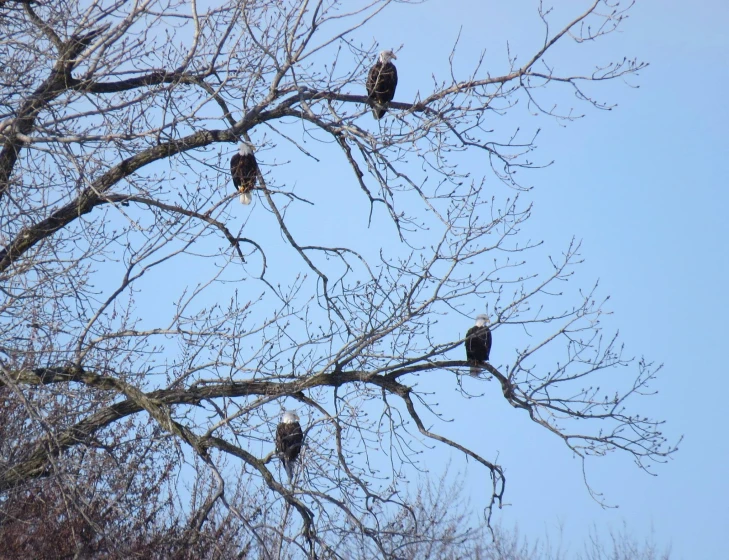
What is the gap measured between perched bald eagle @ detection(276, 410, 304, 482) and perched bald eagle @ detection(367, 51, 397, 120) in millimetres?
2197

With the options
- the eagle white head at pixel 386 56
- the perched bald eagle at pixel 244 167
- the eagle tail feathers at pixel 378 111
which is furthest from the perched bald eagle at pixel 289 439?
the eagle white head at pixel 386 56

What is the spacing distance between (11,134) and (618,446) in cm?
428

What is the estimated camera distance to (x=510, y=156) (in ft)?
18.9

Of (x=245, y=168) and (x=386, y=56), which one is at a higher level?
(x=386, y=56)

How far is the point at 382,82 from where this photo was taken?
6.64 meters

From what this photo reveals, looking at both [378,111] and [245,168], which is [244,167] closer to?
[245,168]

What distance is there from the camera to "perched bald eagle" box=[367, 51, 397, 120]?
591 centimetres

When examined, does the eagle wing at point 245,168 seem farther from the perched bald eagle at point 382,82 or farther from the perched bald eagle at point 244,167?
the perched bald eagle at point 382,82

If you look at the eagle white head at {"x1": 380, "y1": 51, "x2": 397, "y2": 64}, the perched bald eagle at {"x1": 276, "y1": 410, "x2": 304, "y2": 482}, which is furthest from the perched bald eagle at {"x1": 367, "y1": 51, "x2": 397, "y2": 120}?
the perched bald eagle at {"x1": 276, "y1": 410, "x2": 304, "y2": 482}

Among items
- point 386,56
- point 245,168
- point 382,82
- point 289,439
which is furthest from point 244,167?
point 289,439

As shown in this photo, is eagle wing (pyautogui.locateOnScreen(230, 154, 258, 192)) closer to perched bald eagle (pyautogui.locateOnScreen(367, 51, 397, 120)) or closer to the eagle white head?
perched bald eagle (pyautogui.locateOnScreen(367, 51, 397, 120))

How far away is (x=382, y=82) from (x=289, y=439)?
109 inches

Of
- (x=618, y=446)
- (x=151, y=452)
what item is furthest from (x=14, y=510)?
(x=618, y=446)

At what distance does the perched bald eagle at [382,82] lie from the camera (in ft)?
19.4
